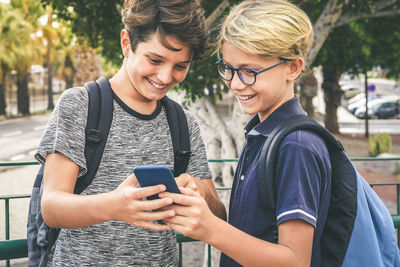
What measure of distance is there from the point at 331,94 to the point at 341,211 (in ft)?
67.7

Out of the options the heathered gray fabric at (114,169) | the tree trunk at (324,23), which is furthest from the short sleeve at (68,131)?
the tree trunk at (324,23)

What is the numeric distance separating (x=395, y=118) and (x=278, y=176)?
35303mm

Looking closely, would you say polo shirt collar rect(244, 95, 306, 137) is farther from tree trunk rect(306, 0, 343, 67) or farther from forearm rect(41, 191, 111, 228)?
tree trunk rect(306, 0, 343, 67)

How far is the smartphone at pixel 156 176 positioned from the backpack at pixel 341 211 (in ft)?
0.98

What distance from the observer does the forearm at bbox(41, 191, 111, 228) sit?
1.39 m

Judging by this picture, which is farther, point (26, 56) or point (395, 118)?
point (395, 118)

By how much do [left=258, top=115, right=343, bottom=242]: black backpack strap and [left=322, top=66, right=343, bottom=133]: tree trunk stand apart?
1924 centimetres

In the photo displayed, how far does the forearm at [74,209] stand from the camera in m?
1.39

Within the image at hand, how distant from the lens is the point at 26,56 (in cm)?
2755

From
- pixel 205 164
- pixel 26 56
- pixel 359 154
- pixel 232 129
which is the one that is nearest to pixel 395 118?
pixel 359 154

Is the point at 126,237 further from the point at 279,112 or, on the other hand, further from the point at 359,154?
the point at 359,154

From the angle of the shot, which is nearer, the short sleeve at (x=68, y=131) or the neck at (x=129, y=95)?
the short sleeve at (x=68, y=131)

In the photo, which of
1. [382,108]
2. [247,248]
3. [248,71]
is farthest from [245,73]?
[382,108]

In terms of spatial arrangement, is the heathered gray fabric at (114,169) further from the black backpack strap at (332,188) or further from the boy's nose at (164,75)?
the black backpack strap at (332,188)
